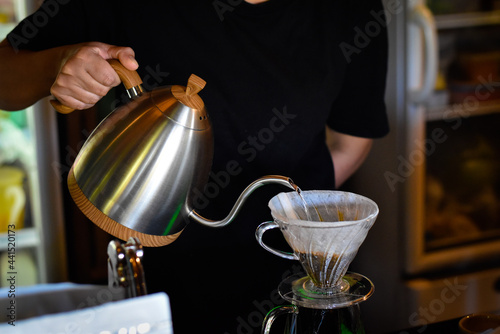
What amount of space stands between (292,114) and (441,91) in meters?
0.97

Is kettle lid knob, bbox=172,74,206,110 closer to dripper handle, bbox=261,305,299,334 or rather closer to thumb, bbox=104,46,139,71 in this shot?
thumb, bbox=104,46,139,71

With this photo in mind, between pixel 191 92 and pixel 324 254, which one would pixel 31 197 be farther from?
pixel 324 254

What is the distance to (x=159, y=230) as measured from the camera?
0.79 m

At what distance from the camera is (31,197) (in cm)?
191

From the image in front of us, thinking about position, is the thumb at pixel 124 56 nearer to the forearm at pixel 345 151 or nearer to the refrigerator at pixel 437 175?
the forearm at pixel 345 151

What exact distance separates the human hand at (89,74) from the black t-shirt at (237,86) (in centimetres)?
31

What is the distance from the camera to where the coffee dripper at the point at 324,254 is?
0.69 metres

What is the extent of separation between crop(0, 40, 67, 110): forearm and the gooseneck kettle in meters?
0.20

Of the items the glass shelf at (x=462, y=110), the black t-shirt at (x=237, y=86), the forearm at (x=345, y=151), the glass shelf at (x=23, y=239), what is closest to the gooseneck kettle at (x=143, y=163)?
the black t-shirt at (x=237, y=86)

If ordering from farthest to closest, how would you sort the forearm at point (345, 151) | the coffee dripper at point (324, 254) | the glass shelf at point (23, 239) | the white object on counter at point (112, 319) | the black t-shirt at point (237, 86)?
the glass shelf at point (23, 239) < the forearm at point (345, 151) < the black t-shirt at point (237, 86) < the coffee dripper at point (324, 254) < the white object on counter at point (112, 319)

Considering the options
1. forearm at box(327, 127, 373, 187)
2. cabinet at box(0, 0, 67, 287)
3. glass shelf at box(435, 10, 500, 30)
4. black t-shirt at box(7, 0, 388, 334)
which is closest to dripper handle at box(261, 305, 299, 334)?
black t-shirt at box(7, 0, 388, 334)

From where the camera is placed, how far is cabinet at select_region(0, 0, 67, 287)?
1.79m

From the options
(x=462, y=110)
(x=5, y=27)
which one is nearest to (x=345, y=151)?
(x=462, y=110)

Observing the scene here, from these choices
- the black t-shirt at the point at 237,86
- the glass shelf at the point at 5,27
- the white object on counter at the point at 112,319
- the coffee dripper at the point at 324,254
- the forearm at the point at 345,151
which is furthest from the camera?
the glass shelf at the point at 5,27
